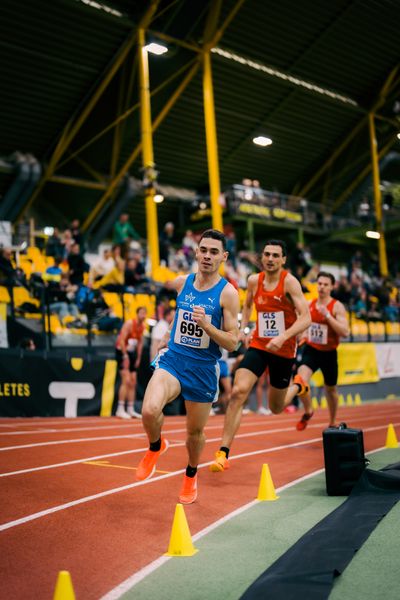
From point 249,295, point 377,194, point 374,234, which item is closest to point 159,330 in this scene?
point 249,295

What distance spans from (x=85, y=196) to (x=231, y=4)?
959cm

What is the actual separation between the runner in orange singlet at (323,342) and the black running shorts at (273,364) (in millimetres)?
1642

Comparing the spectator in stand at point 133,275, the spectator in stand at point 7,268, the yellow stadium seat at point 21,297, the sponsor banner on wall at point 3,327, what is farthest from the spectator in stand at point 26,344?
the spectator in stand at point 133,275

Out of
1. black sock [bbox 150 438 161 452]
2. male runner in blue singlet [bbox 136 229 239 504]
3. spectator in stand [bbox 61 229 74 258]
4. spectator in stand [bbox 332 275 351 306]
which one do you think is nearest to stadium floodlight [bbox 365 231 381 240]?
spectator in stand [bbox 332 275 351 306]

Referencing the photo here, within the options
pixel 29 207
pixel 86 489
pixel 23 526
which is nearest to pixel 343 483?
pixel 86 489

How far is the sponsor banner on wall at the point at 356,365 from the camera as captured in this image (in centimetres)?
1866

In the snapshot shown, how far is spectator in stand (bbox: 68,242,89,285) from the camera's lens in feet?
49.1

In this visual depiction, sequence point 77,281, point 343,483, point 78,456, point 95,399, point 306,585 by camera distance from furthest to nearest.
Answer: point 77,281, point 95,399, point 78,456, point 343,483, point 306,585

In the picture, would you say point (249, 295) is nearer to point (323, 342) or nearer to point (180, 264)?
point (323, 342)

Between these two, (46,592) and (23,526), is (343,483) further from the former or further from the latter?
(46,592)

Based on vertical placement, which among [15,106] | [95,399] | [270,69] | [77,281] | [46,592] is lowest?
[46,592]

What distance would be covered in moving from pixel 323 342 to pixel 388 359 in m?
12.9

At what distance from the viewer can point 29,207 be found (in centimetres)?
2612

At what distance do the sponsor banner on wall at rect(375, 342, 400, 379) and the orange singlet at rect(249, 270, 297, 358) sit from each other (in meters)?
14.0
